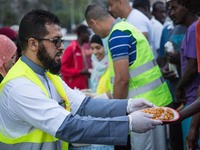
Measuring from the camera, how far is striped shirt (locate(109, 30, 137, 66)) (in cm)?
470

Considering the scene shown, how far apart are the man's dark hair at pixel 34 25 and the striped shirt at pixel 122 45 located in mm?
1312

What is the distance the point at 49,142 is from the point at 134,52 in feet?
5.62

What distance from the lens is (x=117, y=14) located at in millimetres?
5539

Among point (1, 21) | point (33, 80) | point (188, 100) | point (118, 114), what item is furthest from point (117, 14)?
point (1, 21)

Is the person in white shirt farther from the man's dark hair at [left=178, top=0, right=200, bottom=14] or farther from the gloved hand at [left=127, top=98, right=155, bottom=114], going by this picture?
the gloved hand at [left=127, top=98, right=155, bottom=114]

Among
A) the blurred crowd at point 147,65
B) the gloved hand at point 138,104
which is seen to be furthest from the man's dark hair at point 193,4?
the gloved hand at point 138,104

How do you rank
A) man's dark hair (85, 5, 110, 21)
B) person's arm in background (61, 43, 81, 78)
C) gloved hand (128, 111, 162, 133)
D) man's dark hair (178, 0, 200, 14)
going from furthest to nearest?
person's arm in background (61, 43, 81, 78) → man's dark hair (85, 5, 110, 21) → man's dark hair (178, 0, 200, 14) → gloved hand (128, 111, 162, 133)

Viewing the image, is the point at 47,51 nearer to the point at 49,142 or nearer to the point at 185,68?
the point at 49,142

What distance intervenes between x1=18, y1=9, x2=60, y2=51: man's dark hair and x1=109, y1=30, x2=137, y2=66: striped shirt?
4.30 feet

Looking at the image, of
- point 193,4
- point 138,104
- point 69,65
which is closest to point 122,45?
point 193,4

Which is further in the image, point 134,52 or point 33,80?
point 134,52

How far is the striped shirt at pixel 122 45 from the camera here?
4.70 metres

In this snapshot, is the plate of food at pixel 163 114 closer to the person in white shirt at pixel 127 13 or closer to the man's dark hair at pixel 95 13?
the man's dark hair at pixel 95 13

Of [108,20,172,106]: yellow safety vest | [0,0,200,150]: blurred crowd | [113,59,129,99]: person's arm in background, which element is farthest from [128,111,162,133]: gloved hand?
[108,20,172,106]: yellow safety vest
